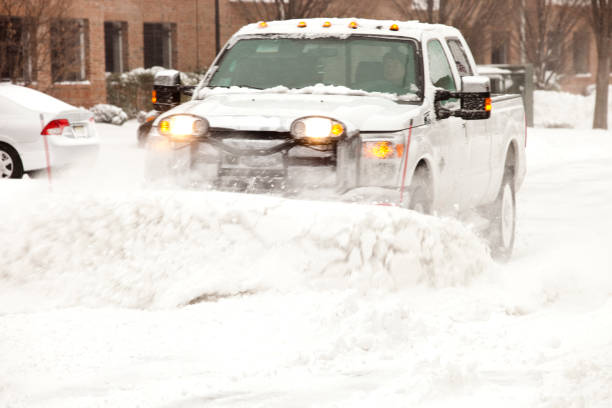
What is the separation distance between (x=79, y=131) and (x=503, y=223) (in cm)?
629

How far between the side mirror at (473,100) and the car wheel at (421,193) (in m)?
0.52

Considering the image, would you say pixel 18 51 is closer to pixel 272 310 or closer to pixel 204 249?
pixel 204 249

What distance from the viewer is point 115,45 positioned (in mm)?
32906

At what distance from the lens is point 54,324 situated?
6008mm

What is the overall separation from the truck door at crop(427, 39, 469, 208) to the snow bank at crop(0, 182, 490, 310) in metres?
1.25

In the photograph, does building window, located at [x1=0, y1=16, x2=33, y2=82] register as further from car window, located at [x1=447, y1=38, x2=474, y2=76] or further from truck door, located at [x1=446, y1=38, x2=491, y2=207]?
truck door, located at [x1=446, y1=38, x2=491, y2=207]

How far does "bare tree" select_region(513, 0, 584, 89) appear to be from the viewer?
3516 centimetres

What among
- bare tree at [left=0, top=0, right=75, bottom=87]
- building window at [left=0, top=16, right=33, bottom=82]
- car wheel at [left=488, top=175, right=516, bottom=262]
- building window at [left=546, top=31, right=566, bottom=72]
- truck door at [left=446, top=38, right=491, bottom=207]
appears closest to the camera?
truck door at [left=446, top=38, right=491, bottom=207]

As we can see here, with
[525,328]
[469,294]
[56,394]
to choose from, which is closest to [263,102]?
[469,294]

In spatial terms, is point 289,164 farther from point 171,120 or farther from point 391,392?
point 391,392

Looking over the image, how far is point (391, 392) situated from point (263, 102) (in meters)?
3.21

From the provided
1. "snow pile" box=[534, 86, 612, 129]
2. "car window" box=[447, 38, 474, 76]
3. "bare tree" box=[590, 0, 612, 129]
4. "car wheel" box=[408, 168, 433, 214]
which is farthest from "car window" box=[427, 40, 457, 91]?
"snow pile" box=[534, 86, 612, 129]

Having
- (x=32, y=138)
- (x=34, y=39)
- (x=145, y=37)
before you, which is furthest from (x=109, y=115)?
(x=32, y=138)

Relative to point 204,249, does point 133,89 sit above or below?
above
